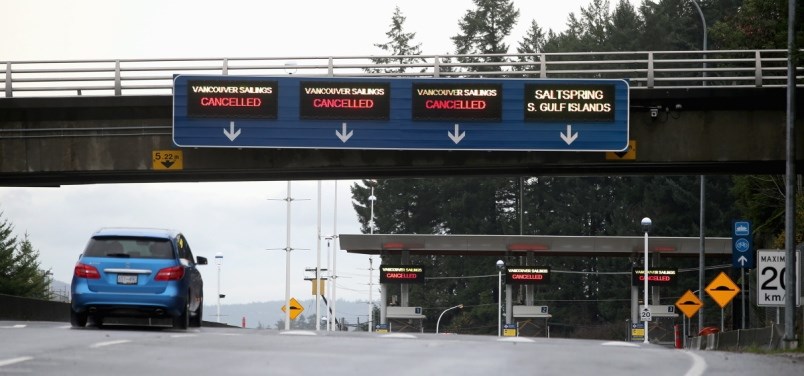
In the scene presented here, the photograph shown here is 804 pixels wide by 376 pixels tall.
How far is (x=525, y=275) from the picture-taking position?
69.2m

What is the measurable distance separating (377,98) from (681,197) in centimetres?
6240

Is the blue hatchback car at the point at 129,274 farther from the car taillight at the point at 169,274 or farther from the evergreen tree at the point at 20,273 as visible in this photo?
the evergreen tree at the point at 20,273

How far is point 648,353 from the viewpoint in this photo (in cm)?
1931

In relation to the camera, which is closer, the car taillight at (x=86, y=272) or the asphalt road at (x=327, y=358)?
the asphalt road at (x=327, y=358)

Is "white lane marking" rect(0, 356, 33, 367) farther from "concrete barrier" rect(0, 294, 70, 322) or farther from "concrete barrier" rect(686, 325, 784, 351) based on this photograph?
"concrete barrier" rect(0, 294, 70, 322)

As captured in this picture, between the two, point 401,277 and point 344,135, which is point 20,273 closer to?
point 401,277

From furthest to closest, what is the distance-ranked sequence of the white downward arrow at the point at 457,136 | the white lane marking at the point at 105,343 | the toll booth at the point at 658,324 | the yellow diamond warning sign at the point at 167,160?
the toll booth at the point at 658,324
the yellow diamond warning sign at the point at 167,160
the white downward arrow at the point at 457,136
the white lane marking at the point at 105,343

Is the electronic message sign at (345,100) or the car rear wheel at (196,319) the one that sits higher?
the electronic message sign at (345,100)

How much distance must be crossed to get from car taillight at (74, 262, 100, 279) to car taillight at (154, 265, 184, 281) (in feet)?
3.12

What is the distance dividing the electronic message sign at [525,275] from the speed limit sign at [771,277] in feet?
126

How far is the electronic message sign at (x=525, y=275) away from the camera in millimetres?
69062

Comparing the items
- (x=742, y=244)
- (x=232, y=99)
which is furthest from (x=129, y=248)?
(x=742, y=244)

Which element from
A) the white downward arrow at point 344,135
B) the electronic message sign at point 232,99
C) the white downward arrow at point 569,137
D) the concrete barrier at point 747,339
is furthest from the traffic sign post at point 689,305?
the electronic message sign at point 232,99

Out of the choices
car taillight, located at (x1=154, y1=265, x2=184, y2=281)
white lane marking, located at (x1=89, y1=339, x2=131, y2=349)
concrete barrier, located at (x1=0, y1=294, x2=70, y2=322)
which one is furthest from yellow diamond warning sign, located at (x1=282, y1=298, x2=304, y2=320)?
white lane marking, located at (x1=89, y1=339, x2=131, y2=349)
